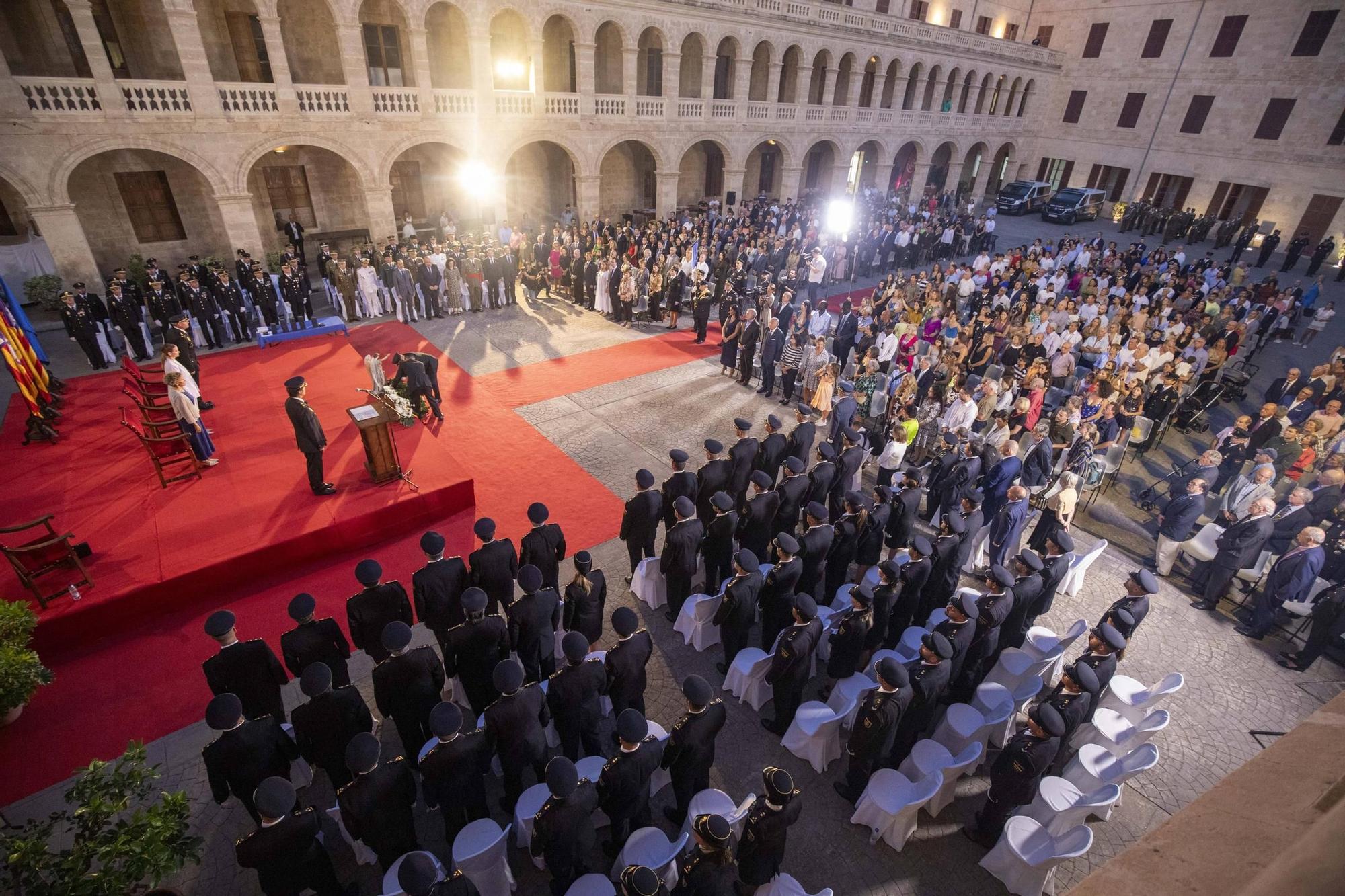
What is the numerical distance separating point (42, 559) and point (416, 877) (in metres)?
6.62

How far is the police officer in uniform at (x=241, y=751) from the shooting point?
15.5 feet

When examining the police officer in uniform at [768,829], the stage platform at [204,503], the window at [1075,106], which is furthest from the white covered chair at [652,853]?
the window at [1075,106]

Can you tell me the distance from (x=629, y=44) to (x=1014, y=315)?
1637cm

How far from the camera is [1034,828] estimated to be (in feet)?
16.8

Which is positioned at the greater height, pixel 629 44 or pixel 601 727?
pixel 629 44

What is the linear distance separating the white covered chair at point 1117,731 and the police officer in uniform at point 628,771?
4.24 m

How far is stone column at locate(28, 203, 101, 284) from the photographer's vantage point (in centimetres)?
1447

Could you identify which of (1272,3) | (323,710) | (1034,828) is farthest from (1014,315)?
(1272,3)

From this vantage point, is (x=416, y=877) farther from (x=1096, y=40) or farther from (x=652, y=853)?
(x=1096, y=40)

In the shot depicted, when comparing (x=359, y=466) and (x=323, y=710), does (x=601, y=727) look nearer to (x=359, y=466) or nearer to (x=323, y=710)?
(x=323, y=710)

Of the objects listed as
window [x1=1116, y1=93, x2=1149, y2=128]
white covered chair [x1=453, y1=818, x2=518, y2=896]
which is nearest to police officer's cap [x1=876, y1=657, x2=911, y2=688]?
white covered chair [x1=453, y1=818, x2=518, y2=896]

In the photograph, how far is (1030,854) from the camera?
4.97 meters

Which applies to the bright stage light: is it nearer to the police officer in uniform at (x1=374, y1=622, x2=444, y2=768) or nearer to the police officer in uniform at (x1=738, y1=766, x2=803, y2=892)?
the police officer in uniform at (x1=374, y1=622, x2=444, y2=768)

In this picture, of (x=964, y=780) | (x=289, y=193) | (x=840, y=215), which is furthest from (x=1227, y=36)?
(x=289, y=193)
